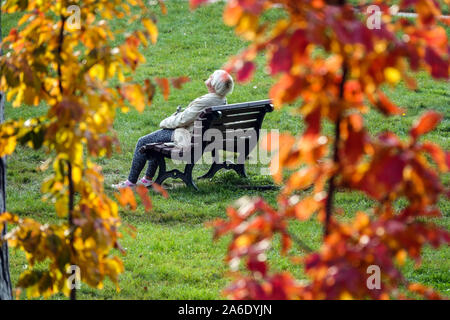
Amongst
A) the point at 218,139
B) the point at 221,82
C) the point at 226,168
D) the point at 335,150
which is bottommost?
the point at 335,150

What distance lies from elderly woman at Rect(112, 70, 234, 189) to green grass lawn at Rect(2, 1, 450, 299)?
0.40m

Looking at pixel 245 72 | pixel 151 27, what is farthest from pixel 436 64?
pixel 151 27

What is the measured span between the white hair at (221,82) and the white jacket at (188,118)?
0.31ft

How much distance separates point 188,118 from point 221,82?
524mm

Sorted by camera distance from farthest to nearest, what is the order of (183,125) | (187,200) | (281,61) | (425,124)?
(183,125) < (187,200) < (425,124) < (281,61)

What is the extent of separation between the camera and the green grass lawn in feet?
17.9

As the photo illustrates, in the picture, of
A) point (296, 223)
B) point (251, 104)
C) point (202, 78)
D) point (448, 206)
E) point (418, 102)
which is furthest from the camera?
point (202, 78)

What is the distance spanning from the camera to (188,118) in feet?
25.6

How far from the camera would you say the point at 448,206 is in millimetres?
7383

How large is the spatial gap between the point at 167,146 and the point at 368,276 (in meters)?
5.39

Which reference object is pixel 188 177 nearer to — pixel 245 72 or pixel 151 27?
pixel 151 27
